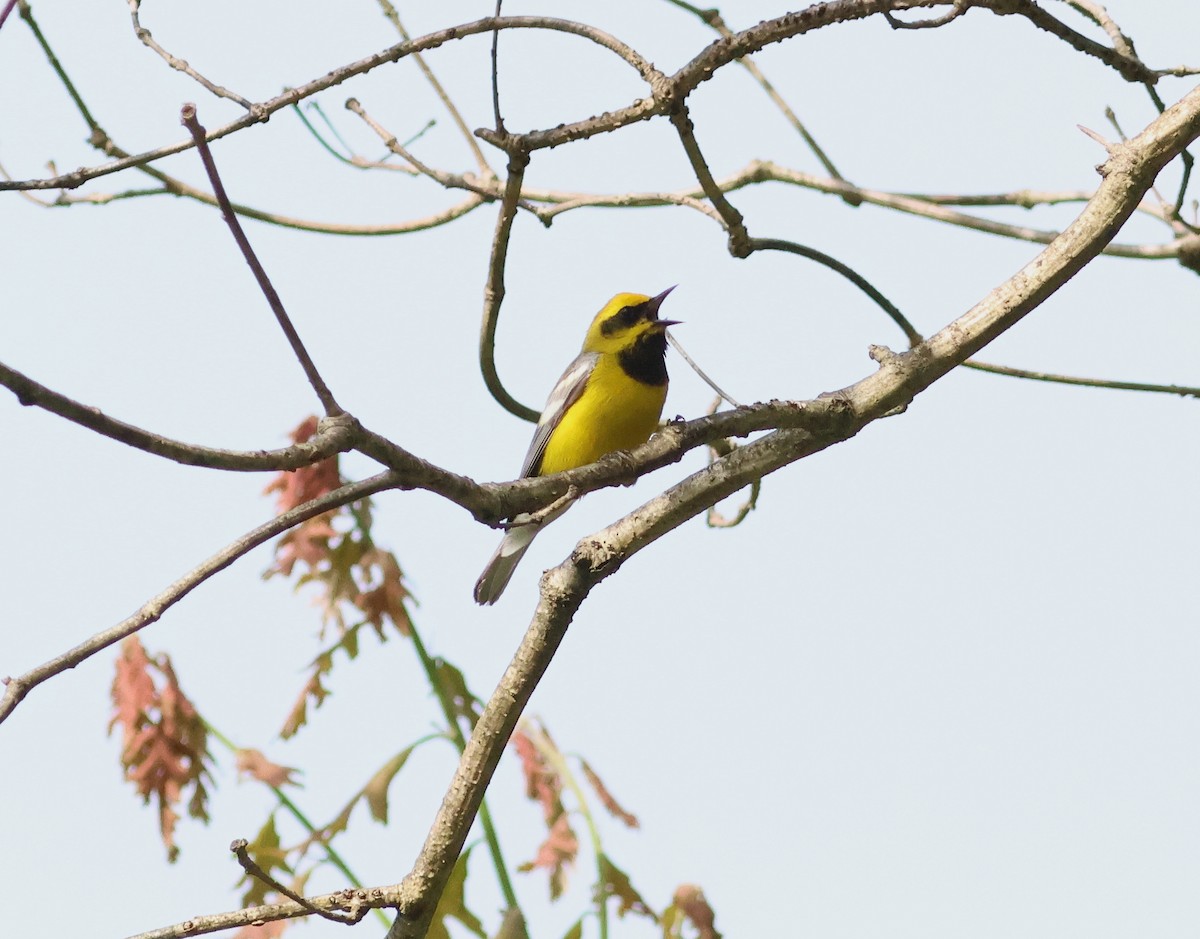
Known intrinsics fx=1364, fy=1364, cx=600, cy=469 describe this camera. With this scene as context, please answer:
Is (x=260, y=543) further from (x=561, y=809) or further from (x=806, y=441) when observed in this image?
(x=561, y=809)

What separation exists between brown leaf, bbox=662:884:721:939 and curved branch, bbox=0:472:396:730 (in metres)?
2.80

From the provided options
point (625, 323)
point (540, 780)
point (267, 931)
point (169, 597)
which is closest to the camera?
point (169, 597)

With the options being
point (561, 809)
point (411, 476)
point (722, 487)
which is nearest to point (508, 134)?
A: point (722, 487)

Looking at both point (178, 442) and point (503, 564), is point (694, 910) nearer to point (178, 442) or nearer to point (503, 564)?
point (503, 564)

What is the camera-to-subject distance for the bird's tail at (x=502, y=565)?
Result: 6.48 m

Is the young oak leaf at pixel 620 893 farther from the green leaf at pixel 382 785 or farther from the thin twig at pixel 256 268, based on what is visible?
the thin twig at pixel 256 268

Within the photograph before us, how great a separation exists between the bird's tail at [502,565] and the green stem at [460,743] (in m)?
1.39

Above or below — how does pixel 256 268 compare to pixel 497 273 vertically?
below

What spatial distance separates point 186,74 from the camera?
3682 mm

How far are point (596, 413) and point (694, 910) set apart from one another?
250cm

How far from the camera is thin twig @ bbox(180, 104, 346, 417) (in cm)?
224

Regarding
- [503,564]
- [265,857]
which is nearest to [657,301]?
[503,564]

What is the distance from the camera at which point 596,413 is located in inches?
256

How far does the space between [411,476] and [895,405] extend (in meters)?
1.42
